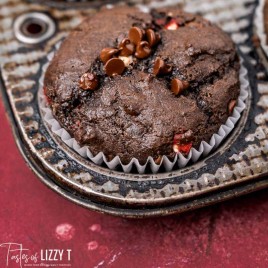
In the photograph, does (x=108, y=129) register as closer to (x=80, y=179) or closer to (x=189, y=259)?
(x=80, y=179)

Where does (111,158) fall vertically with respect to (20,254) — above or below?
above

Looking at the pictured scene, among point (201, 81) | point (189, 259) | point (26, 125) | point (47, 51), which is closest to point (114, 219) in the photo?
point (189, 259)

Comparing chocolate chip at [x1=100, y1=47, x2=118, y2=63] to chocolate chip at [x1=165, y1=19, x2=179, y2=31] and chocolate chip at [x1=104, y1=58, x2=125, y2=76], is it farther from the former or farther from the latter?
chocolate chip at [x1=165, y1=19, x2=179, y2=31]

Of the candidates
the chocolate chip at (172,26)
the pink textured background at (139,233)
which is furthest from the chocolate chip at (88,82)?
the pink textured background at (139,233)

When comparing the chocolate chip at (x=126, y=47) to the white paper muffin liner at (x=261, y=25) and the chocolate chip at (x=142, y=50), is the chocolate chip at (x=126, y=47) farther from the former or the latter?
the white paper muffin liner at (x=261, y=25)

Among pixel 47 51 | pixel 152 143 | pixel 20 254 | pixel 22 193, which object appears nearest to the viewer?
pixel 152 143

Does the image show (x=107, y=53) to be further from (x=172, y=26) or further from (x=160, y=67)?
(x=172, y=26)
